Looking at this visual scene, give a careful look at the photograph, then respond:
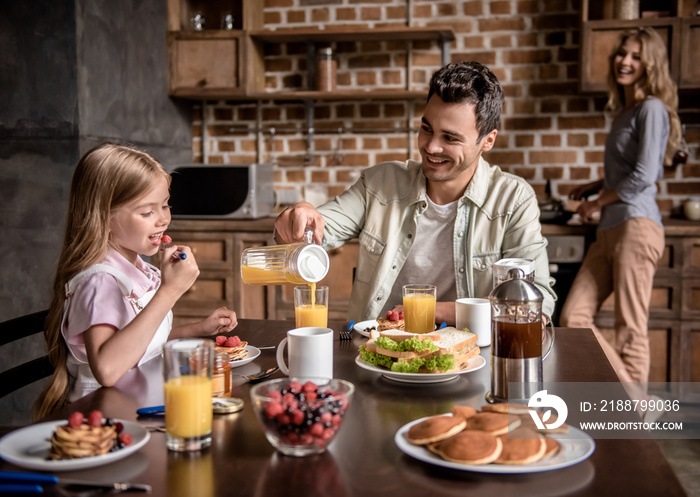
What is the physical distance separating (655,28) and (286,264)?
8.94 feet

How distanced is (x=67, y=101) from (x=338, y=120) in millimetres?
1475

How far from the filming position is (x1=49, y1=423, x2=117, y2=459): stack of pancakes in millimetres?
916

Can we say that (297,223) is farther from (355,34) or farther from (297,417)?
(355,34)

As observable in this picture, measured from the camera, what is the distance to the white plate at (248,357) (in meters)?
1.41

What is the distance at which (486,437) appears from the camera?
934mm

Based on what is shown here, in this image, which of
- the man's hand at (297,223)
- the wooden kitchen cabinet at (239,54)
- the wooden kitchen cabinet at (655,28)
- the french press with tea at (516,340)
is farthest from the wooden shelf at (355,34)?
the french press with tea at (516,340)

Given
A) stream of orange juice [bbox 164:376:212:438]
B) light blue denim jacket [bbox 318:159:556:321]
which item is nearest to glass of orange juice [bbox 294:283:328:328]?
stream of orange juice [bbox 164:376:212:438]

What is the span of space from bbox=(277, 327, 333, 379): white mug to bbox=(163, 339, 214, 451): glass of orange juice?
23cm

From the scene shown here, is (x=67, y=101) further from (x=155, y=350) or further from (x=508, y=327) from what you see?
(x=508, y=327)

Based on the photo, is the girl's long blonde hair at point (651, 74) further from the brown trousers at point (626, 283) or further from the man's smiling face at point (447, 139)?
the man's smiling face at point (447, 139)

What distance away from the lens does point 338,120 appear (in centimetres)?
398

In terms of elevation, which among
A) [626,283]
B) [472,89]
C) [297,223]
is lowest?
[626,283]

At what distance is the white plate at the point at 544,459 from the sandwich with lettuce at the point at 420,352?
27 cm

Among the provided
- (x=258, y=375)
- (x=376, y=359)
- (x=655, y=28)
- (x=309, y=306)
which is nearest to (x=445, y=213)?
(x=309, y=306)
